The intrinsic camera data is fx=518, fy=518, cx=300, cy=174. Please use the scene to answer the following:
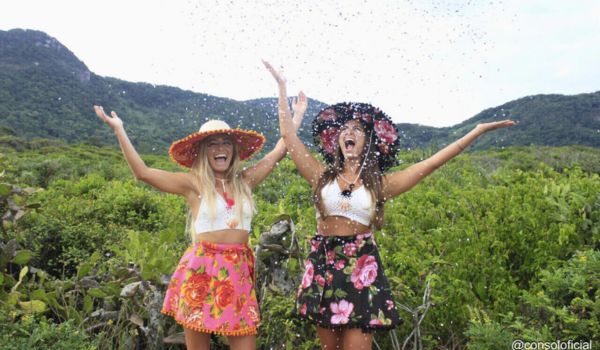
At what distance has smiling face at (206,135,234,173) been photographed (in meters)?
3.12

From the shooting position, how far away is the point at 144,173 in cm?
298

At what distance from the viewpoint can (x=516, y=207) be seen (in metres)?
4.66

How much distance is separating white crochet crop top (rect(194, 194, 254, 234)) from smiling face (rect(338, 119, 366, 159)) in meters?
0.69

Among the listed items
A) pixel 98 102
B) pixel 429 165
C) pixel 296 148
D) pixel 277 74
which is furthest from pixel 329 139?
pixel 98 102

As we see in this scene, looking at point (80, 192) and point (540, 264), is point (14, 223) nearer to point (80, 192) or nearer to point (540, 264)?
point (540, 264)

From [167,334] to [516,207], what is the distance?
3160 mm

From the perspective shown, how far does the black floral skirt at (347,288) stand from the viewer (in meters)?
2.75

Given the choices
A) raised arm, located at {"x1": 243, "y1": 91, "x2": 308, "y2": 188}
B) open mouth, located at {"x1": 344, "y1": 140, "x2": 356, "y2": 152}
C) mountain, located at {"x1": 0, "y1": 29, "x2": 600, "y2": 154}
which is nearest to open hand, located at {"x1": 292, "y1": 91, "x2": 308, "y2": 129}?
raised arm, located at {"x1": 243, "y1": 91, "x2": 308, "y2": 188}

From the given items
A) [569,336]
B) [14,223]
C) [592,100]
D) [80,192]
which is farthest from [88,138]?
[592,100]

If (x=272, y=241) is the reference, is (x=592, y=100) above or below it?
above

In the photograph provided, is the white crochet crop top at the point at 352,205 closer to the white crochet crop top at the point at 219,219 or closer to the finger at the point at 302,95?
the white crochet crop top at the point at 219,219

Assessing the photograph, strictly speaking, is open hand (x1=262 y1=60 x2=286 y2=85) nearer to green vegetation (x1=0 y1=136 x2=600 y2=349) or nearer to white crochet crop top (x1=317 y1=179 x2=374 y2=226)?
white crochet crop top (x1=317 y1=179 x2=374 y2=226)

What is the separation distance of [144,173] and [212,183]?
15.4 inches

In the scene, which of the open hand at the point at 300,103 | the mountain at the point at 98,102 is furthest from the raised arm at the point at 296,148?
the mountain at the point at 98,102
